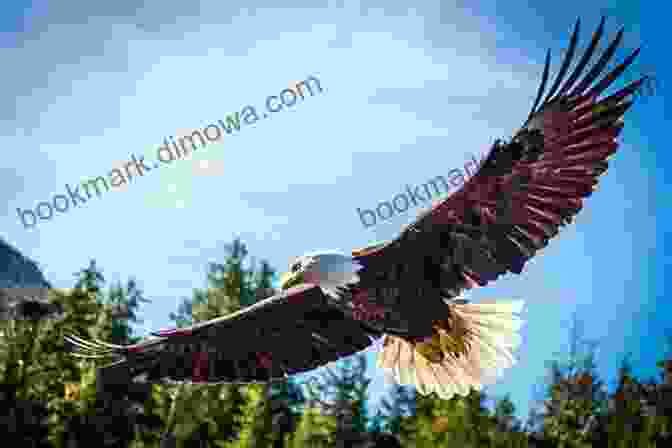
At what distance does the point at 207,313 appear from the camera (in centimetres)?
2414

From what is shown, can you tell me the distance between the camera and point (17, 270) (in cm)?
4862

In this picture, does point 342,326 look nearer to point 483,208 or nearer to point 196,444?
point 483,208

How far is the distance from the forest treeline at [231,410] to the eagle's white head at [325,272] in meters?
10.0

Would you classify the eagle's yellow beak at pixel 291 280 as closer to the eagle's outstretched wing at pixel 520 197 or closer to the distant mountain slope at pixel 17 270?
the eagle's outstretched wing at pixel 520 197

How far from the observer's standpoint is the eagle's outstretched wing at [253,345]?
6.13 meters

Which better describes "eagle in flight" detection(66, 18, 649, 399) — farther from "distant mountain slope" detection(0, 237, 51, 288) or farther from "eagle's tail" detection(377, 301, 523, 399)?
"distant mountain slope" detection(0, 237, 51, 288)

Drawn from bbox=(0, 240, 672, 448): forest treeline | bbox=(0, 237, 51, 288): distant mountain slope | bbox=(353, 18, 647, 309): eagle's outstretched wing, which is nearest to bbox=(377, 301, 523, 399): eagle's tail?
bbox=(353, 18, 647, 309): eagle's outstretched wing

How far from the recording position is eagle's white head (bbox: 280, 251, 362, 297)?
553cm

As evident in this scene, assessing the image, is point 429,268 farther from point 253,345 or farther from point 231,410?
point 231,410

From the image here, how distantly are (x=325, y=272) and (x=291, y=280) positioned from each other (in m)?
0.27

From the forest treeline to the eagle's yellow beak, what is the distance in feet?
32.7

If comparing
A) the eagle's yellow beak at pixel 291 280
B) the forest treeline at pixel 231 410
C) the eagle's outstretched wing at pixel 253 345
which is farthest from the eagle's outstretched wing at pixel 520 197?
the forest treeline at pixel 231 410

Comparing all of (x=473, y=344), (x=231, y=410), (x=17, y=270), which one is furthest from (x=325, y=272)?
(x=17, y=270)

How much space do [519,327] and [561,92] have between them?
7.48 ft
